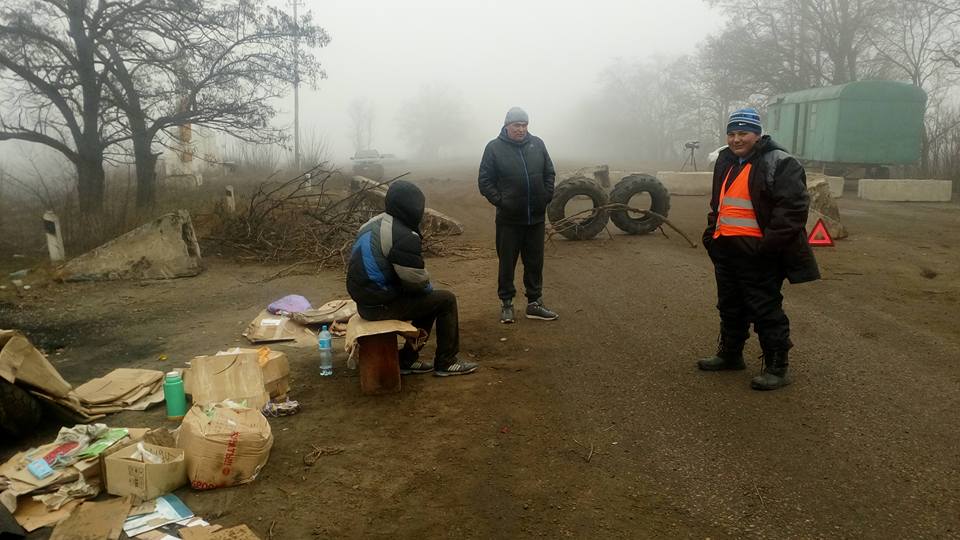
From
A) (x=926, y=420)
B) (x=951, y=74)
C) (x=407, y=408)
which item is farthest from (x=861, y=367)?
(x=951, y=74)

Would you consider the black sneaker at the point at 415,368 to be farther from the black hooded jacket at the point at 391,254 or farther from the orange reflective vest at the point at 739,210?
the orange reflective vest at the point at 739,210

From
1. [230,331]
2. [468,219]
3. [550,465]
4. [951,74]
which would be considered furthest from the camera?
[951,74]

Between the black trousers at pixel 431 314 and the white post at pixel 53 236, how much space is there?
7151 mm

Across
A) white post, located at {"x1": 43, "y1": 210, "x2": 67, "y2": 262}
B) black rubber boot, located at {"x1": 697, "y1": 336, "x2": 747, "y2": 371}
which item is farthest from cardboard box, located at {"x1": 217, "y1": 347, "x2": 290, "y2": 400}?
white post, located at {"x1": 43, "y1": 210, "x2": 67, "y2": 262}

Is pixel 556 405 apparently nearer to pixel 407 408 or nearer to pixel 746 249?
pixel 407 408

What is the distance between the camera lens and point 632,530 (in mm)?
3166

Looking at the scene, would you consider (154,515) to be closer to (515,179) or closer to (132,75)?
(515,179)

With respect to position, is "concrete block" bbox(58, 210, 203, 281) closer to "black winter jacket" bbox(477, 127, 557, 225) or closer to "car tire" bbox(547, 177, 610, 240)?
"black winter jacket" bbox(477, 127, 557, 225)

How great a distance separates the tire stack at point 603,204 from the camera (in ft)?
37.3

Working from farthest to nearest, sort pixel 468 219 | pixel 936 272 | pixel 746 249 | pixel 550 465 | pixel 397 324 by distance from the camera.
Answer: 1. pixel 468 219
2. pixel 936 272
3. pixel 397 324
4. pixel 746 249
5. pixel 550 465

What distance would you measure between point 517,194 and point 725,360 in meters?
2.44

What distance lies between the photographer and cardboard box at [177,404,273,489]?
3695 mm

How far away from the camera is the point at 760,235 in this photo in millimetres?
4594

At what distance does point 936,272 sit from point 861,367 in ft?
14.3
